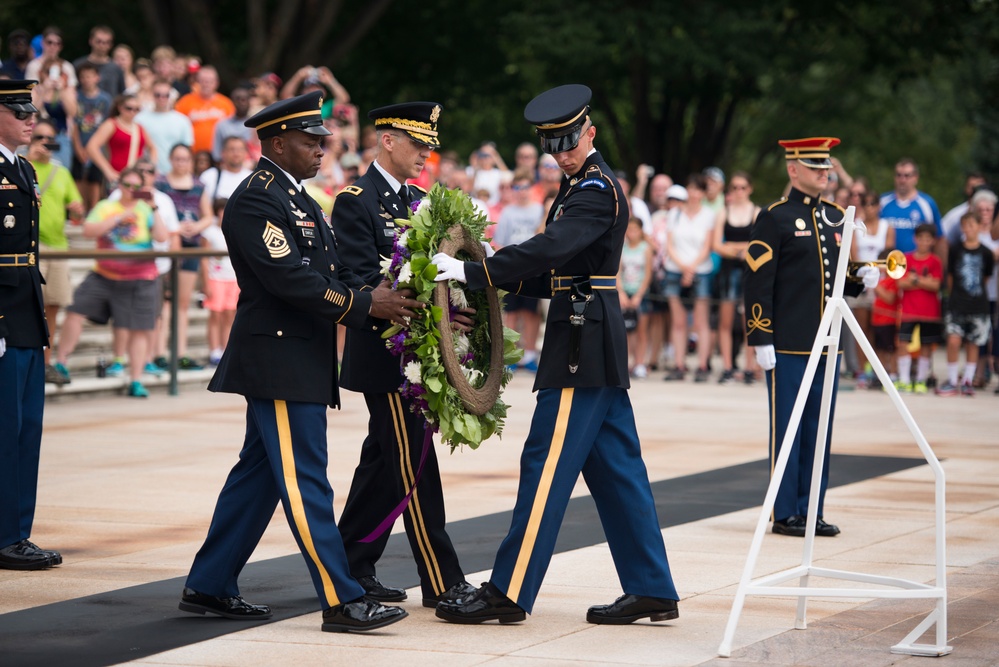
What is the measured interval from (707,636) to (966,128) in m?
38.3

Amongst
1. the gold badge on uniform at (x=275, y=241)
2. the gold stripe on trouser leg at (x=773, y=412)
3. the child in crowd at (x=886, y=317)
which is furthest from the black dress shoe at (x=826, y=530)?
the child in crowd at (x=886, y=317)

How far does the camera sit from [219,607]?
20.1ft

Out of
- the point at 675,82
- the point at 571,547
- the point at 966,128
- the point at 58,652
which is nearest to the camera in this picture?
the point at 58,652

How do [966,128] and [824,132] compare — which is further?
[966,128]

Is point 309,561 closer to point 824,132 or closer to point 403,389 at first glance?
point 403,389

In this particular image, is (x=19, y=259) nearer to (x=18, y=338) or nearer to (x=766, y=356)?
(x=18, y=338)

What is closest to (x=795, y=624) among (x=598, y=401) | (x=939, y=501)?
(x=939, y=501)

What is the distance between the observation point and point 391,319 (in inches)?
241

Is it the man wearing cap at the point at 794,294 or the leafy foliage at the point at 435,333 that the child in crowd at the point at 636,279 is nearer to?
the man wearing cap at the point at 794,294

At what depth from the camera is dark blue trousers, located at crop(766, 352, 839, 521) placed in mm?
8352

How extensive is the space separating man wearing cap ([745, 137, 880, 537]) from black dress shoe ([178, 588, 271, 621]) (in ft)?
10.7

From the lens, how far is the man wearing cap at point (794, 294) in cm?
840

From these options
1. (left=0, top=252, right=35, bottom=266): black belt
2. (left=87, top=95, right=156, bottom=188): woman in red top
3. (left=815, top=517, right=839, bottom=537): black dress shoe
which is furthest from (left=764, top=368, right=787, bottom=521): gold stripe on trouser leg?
(left=87, top=95, right=156, bottom=188): woman in red top

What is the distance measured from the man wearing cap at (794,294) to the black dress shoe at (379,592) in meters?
2.65
